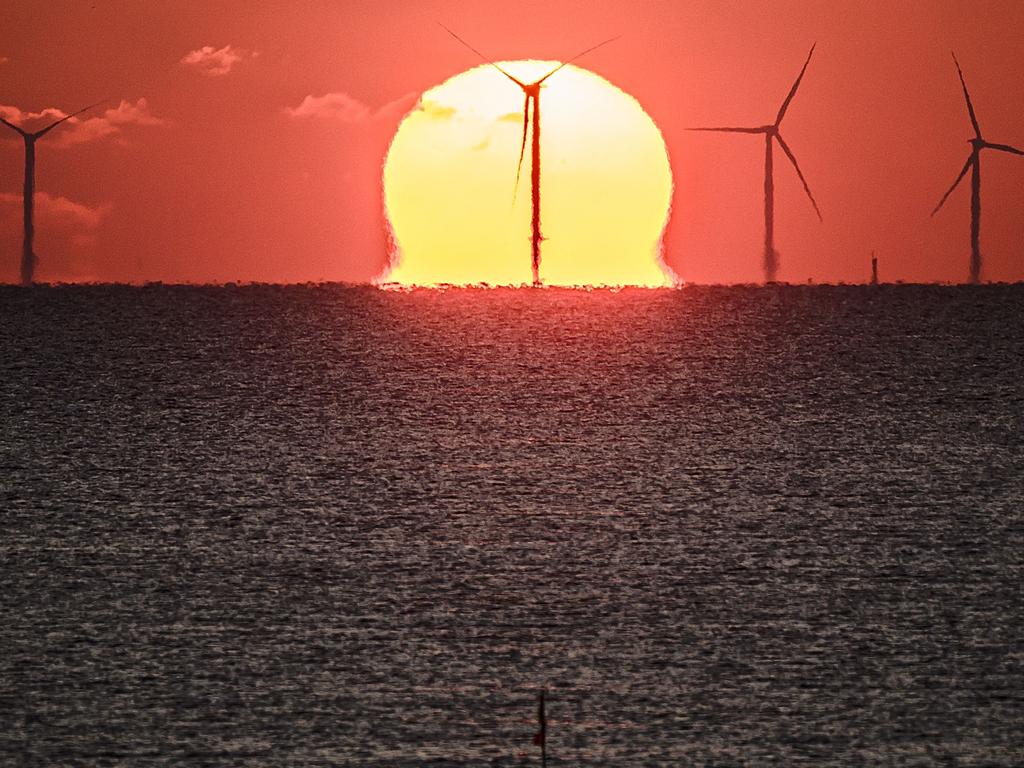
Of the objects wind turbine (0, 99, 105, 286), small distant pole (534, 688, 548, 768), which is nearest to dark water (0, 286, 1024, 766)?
small distant pole (534, 688, 548, 768)

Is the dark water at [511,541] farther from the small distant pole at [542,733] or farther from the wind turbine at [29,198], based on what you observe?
the wind turbine at [29,198]

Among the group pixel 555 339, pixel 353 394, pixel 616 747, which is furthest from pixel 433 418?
pixel 616 747

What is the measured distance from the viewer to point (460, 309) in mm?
21484

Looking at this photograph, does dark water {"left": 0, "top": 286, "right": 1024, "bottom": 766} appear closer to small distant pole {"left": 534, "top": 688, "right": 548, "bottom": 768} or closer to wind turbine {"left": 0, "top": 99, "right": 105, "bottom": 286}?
small distant pole {"left": 534, "top": 688, "right": 548, "bottom": 768}

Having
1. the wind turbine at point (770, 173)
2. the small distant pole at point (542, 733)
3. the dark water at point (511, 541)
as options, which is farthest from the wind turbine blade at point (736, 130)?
the small distant pole at point (542, 733)

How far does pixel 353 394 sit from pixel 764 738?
29.2 feet

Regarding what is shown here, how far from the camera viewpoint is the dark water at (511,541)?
9.10 m

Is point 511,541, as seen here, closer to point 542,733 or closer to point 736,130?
point 542,733

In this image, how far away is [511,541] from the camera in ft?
39.7

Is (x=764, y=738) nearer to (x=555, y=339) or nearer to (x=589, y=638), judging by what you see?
(x=589, y=638)

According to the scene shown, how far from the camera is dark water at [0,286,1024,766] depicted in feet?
Answer: 29.9

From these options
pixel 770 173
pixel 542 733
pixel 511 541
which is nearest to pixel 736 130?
pixel 770 173

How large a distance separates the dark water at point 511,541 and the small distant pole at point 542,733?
0.21ft

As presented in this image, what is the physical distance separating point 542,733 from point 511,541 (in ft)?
12.5
